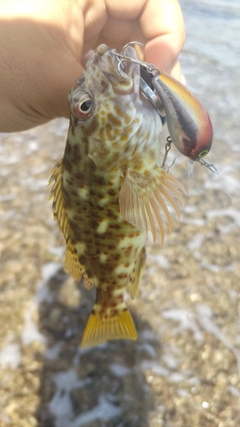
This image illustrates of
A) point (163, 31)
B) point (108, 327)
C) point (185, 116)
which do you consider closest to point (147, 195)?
point (185, 116)

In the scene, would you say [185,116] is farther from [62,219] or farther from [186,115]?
[62,219]

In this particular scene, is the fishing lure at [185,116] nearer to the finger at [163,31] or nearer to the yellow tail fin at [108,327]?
the finger at [163,31]

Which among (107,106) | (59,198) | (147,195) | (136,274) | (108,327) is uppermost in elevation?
(107,106)

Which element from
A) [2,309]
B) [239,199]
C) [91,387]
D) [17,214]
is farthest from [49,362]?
[239,199]

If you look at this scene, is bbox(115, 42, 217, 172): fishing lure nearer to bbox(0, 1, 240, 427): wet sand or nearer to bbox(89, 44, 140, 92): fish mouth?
bbox(89, 44, 140, 92): fish mouth

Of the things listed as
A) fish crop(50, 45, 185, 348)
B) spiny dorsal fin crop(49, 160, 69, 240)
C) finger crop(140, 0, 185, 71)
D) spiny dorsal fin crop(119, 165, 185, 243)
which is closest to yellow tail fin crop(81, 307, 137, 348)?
fish crop(50, 45, 185, 348)

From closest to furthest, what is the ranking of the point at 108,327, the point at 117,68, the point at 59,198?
1. the point at 117,68
2. the point at 59,198
3. the point at 108,327

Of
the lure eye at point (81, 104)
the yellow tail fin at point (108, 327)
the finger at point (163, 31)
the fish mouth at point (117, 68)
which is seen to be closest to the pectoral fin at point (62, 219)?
the yellow tail fin at point (108, 327)
